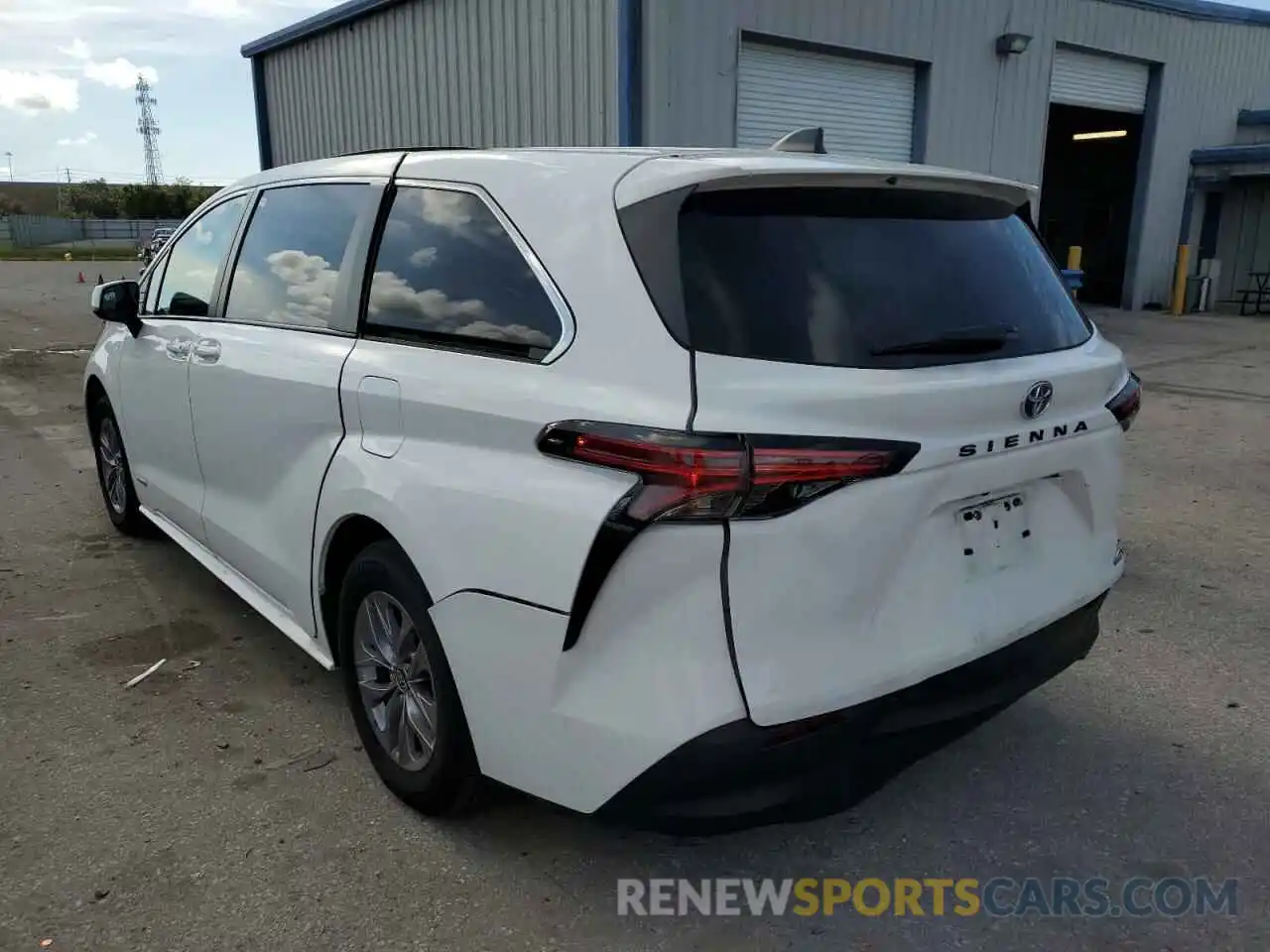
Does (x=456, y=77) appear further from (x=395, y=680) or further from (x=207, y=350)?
(x=395, y=680)

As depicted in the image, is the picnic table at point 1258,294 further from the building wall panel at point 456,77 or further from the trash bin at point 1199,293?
the building wall panel at point 456,77

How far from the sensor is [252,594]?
Result: 368 cm

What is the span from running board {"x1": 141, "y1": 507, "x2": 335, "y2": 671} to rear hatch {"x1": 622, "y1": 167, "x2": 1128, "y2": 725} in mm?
1763

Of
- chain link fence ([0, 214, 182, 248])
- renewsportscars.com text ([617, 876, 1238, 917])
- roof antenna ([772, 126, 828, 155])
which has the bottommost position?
renewsportscars.com text ([617, 876, 1238, 917])

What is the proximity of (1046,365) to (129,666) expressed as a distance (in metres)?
3.42

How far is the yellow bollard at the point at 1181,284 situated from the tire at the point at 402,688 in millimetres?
19552

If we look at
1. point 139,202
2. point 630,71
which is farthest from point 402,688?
point 139,202

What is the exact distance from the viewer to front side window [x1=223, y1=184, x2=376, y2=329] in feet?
10.4

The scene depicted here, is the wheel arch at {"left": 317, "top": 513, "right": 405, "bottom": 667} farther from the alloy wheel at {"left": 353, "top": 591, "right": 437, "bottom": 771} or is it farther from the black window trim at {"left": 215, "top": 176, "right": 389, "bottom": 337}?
the black window trim at {"left": 215, "top": 176, "right": 389, "bottom": 337}

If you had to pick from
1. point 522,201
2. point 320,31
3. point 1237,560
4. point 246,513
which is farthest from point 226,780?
point 320,31

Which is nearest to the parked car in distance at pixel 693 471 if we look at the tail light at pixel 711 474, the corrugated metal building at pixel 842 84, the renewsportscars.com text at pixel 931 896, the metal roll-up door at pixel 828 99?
the tail light at pixel 711 474

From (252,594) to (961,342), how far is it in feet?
8.71

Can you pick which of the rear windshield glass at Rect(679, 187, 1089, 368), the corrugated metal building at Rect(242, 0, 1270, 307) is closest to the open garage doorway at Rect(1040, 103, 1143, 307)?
the corrugated metal building at Rect(242, 0, 1270, 307)

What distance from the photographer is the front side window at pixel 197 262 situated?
13.1 feet
